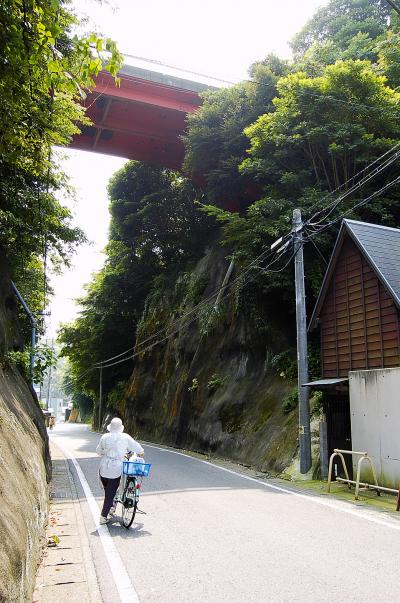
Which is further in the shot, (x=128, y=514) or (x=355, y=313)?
(x=355, y=313)

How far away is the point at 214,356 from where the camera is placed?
2511 cm

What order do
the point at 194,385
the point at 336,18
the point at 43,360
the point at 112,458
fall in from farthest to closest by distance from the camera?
1. the point at 336,18
2. the point at 194,385
3. the point at 43,360
4. the point at 112,458

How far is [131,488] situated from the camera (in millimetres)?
7480

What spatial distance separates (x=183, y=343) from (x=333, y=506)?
20.8 metres

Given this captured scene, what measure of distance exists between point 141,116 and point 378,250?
23.7 m

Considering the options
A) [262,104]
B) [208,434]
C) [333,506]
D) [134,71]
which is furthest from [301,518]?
[134,71]

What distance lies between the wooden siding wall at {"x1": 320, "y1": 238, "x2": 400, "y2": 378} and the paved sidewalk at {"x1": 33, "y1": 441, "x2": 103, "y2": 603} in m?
8.07

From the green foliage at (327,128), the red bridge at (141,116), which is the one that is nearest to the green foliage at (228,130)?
the green foliage at (327,128)

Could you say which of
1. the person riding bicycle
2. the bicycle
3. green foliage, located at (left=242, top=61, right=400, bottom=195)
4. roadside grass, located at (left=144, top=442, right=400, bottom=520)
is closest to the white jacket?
the person riding bicycle

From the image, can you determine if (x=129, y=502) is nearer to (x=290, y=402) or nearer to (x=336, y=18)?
(x=290, y=402)

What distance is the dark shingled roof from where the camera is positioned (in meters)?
12.3

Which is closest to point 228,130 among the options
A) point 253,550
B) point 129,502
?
point 129,502

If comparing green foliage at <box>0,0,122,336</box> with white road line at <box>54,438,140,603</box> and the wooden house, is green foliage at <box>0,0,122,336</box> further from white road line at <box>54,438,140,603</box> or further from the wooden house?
the wooden house

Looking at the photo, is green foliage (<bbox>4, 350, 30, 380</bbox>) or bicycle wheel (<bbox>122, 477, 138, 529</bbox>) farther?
green foliage (<bbox>4, 350, 30, 380</bbox>)
